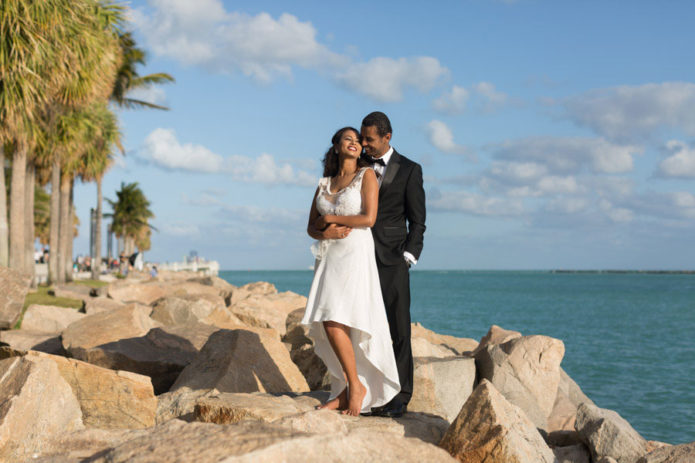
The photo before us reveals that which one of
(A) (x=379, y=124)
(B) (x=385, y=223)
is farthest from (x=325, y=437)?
(A) (x=379, y=124)

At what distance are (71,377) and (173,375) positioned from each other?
6.19ft

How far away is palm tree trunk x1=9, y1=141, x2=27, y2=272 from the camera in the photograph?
1648 centimetres

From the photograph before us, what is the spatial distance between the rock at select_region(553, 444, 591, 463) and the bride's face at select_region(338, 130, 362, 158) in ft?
14.4

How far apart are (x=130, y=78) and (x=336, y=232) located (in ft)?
93.0

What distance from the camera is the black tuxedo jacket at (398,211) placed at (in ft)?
15.0

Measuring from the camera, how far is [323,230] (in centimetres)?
448

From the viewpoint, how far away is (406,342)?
4594 mm

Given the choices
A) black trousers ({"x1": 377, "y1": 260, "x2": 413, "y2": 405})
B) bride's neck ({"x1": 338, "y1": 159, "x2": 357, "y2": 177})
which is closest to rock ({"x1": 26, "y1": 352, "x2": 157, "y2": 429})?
black trousers ({"x1": 377, "y1": 260, "x2": 413, "y2": 405})

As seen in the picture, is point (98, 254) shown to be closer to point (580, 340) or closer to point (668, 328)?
point (580, 340)

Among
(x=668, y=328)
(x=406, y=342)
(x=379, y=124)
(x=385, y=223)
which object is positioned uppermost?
(x=379, y=124)

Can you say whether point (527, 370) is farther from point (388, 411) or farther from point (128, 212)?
point (128, 212)

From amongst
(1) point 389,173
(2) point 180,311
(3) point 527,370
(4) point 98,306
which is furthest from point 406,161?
(4) point 98,306

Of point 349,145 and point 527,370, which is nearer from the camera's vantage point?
point 349,145

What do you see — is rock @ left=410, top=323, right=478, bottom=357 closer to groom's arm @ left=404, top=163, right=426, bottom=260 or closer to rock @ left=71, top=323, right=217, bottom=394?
rock @ left=71, top=323, right=217, bottom=394
